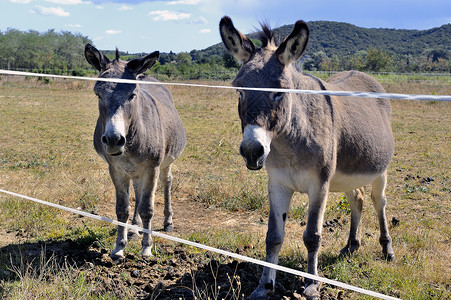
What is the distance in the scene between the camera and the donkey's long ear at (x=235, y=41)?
3.32m

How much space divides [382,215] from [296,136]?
233 centimetres

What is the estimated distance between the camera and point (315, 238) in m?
3.68

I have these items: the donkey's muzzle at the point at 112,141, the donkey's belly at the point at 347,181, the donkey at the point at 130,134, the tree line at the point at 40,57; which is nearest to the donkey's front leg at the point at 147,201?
the donkey at the point at 130,134

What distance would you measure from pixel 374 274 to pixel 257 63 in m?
2.65

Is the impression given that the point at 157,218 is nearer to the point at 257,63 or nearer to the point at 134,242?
the point at 134,242

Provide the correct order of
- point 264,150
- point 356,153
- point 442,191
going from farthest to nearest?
point 442,191
point 356,153
point 264,150

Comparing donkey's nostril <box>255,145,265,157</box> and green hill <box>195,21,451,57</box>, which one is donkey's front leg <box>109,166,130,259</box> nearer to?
donkey's nostril <box>255,145,265,157</box>

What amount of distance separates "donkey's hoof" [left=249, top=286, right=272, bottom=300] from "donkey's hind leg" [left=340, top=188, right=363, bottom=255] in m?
1.64

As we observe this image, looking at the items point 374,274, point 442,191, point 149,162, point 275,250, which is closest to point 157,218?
point 149,162

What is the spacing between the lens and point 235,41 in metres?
3.39

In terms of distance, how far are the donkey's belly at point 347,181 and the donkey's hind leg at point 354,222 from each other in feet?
2.17

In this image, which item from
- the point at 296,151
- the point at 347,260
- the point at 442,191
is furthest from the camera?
the point at 442,191

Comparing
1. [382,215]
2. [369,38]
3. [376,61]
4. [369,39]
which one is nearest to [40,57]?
[376,61]

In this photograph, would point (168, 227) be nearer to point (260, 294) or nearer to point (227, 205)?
point (227, 205)
